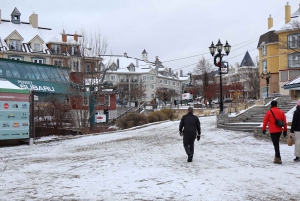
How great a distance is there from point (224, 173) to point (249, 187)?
1.33m

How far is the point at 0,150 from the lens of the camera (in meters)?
13.0

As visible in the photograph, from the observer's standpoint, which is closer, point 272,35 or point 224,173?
point 224,173

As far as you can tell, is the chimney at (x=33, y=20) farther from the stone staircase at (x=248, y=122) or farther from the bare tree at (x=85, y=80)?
the stone staircase at (x=248, y=122)

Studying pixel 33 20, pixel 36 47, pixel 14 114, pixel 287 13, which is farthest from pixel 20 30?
pixel 14 114

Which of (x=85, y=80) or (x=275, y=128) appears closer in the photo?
(x=275, y=128)

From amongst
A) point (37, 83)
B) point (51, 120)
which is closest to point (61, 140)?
point (51, 120)

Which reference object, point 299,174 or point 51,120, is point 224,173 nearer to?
point 299,174

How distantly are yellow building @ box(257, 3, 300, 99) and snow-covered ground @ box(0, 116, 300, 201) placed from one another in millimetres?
30781

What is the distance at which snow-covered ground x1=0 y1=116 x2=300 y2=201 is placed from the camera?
611 centimetres

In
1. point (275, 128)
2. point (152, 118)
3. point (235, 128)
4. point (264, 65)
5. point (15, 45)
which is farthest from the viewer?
point (15, 45)

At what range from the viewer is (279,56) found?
1694 inches

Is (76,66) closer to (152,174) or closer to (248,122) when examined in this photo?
(248,122)

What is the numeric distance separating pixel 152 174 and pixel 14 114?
8.73 meters

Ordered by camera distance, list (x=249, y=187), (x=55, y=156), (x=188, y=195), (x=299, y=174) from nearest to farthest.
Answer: (x=188, y=195)
(x=249, y=187)
(x=299, y=174)
(x=55, y=156)
